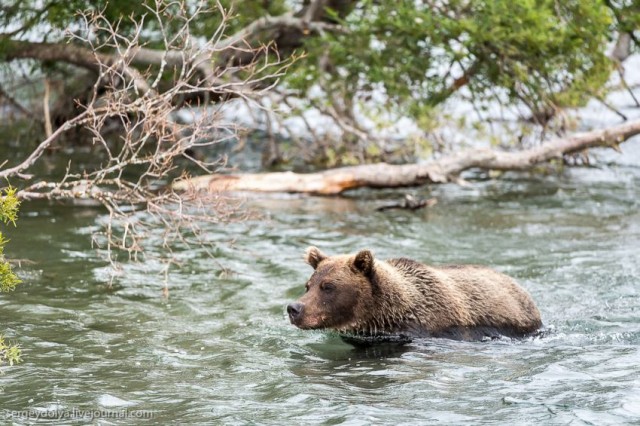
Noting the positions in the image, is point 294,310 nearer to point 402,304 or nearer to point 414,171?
point 402,304

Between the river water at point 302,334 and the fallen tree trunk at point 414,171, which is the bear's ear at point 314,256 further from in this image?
the fallen tree trunk at point 414,171

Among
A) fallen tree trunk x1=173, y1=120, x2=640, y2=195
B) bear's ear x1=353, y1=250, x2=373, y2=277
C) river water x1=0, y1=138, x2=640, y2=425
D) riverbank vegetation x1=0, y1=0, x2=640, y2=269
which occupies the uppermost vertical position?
riverbank vegetation x1=0, y1=0, x2=640, y2=269

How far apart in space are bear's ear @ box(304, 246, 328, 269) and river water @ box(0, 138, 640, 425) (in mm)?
705

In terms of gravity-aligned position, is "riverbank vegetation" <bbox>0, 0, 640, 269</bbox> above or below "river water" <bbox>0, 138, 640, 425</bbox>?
above

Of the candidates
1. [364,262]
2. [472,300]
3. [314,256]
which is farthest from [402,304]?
[314,256]

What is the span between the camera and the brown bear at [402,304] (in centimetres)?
873

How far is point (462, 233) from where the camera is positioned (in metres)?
14.0

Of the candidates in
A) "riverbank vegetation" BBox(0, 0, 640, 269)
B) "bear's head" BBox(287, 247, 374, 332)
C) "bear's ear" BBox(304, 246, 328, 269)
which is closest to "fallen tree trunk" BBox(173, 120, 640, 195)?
"riverbank vegetation" BBox(0, 0, 640, 269)

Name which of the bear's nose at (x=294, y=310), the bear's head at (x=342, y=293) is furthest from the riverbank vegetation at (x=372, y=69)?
the bear's nose at (x=294, y=310)

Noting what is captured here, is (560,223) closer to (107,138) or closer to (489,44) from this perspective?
(489,44)

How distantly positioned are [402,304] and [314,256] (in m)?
0.99

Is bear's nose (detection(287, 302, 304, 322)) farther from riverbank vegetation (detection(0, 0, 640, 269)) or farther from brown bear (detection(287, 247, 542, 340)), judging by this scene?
riverbank vegetation (detection(0, 0, 640, 269))

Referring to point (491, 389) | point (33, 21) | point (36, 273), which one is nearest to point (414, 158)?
point (33, 21)

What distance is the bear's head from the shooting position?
862 centimetres
